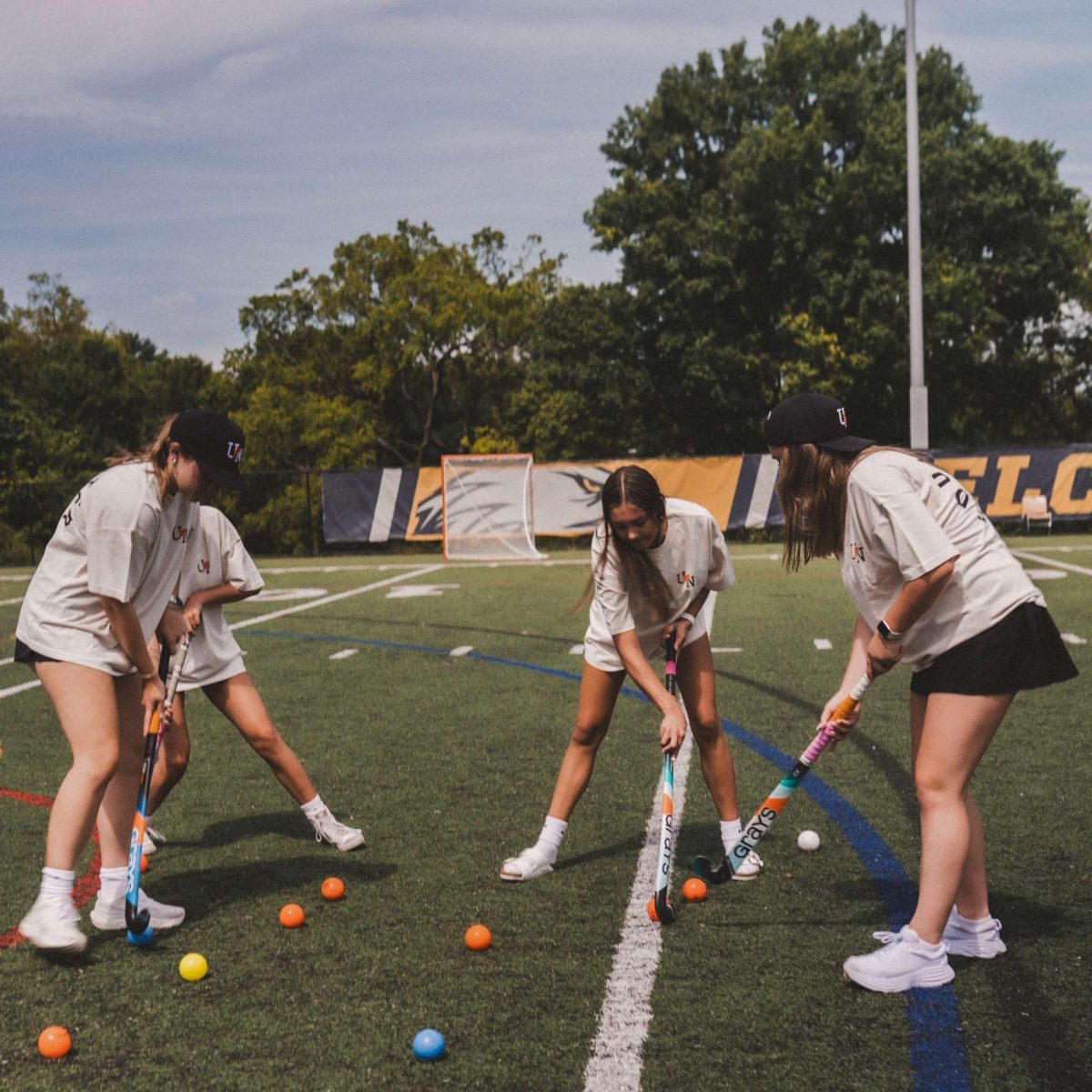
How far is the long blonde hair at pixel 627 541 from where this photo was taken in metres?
4.43

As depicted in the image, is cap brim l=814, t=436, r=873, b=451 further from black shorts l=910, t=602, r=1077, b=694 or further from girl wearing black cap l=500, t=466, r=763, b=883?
girl wearing black cap l=500, t=466, r=763, b=883

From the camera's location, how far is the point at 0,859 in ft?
17.2

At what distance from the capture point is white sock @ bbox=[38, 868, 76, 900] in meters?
4.01

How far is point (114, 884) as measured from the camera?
4332 millimetres

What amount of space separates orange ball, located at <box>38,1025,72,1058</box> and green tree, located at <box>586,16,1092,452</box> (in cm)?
2977

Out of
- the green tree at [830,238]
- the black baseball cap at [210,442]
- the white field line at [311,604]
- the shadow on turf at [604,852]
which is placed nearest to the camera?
the black baseball cap at [210,442]

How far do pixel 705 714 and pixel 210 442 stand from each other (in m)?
2.17

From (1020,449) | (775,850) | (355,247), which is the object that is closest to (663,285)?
(1020,449)

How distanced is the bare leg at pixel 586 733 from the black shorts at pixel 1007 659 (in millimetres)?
1555

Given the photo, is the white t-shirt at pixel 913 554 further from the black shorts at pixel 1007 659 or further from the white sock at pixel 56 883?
the white sock at pixel 56 883

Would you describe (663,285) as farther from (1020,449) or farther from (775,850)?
(775,850)

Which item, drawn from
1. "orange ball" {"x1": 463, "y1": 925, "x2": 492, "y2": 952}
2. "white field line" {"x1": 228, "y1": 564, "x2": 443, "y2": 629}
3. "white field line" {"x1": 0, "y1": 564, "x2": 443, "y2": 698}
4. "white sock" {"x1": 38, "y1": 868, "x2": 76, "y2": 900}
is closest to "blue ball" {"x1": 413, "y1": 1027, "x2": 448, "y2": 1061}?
"orange ball" {"x1": 463, "y1": 925, "x2": 492, "y2": 952}

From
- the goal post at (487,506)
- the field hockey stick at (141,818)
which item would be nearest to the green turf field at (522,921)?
the field hockey stick at (141,818)

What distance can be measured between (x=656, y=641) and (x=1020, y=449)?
24314mm
